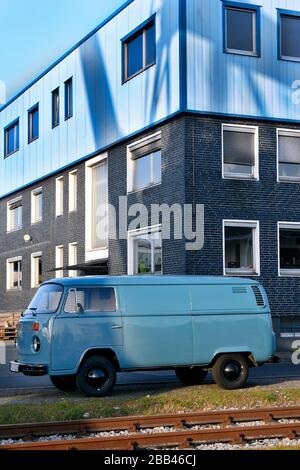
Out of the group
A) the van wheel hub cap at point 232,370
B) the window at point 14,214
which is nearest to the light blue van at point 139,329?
the van wheel hub cap at point 232,370

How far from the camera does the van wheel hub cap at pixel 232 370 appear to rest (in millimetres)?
14297

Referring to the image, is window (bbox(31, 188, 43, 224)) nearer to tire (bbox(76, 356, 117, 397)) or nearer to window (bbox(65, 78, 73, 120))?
window (bbox(65, 78, 73, 120))

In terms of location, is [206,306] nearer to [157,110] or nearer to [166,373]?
[166,373]

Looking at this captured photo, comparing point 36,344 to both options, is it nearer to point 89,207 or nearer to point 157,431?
point 157,431

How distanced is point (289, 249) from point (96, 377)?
11.6 meters

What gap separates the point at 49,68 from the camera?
3275 centimetres

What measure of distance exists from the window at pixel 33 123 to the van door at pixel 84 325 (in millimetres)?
21458

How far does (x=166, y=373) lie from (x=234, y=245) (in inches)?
240

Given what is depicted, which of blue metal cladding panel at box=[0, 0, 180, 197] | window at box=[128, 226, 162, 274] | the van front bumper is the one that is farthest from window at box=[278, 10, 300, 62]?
the van front bumper

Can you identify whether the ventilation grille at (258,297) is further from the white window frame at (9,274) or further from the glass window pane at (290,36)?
the white window frame at (9,274)

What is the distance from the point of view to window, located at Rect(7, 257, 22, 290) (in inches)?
1428

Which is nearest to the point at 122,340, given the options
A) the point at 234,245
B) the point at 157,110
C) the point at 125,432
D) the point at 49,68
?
the point at 125,432

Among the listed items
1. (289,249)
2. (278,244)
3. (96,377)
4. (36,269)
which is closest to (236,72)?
(278,244)

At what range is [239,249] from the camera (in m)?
22.8
